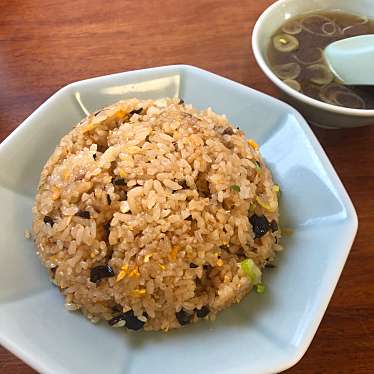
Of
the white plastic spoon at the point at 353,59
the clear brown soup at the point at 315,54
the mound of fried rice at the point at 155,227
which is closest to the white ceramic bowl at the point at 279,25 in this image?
the clear brown soup at the point at 315,54

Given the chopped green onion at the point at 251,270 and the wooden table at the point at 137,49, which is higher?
the wooden table at the point at 137,49

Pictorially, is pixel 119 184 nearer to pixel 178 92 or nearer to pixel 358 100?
pixel 178 92

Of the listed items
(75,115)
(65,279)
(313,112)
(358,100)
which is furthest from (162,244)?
(358,100)

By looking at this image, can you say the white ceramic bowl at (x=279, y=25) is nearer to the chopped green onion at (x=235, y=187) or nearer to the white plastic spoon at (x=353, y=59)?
the white plastic spoon at (x=353, y=59)

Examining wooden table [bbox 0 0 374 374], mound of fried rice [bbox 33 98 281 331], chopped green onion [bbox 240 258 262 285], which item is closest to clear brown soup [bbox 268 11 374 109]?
wooden table [bbox 0 0 374 374]

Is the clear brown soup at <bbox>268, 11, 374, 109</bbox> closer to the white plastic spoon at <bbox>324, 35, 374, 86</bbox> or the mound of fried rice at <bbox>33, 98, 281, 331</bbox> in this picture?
the white plastic spoon at <bbox>324, 35, 374, 86</bbox>

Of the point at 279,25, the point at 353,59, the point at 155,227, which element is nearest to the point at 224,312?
the point at 155,227
